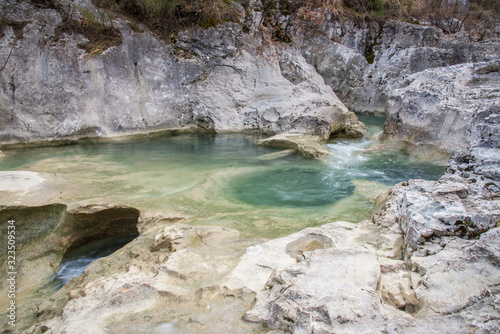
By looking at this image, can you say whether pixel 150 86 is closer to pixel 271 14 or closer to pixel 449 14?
pixel 271 14

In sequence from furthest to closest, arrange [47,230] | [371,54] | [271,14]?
[371,54], [271,14], [47,230]

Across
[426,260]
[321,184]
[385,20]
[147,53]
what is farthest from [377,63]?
[426,260]

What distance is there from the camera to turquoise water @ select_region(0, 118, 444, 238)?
4.21 meters

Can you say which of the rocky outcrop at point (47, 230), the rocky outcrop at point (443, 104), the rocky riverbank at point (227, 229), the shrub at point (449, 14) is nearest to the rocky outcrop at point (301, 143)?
the rocky riverbank at point (227, 229)

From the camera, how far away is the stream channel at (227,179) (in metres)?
4.14

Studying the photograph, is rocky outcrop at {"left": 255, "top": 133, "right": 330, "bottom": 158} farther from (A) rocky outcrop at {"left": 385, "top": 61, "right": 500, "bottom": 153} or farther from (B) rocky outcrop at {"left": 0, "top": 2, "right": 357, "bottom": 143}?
(A) rocky outcrop at {"left": 385, "top": 61, "right": 500, "bottom": 153}

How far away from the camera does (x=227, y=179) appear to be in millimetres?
5879

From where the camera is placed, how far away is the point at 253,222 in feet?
12.5

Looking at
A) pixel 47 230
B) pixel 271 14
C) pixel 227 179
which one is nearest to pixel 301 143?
pixel 227 179

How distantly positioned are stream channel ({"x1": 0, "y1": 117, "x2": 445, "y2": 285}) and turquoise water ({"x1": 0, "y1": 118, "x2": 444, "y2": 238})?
1 centimetres

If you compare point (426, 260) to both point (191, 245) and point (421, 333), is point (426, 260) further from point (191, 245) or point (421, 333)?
point (191, 245)

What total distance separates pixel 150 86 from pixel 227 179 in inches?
228

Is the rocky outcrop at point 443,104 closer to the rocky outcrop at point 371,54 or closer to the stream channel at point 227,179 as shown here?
the stream channel at point 227,179

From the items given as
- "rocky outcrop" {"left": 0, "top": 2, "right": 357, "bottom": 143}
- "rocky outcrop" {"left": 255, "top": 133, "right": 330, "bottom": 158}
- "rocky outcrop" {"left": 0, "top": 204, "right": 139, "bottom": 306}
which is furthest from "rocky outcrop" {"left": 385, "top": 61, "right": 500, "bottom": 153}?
"rocky outcrop" {"left": 0, "top": 204, "right": 139, "bottom": 306}
